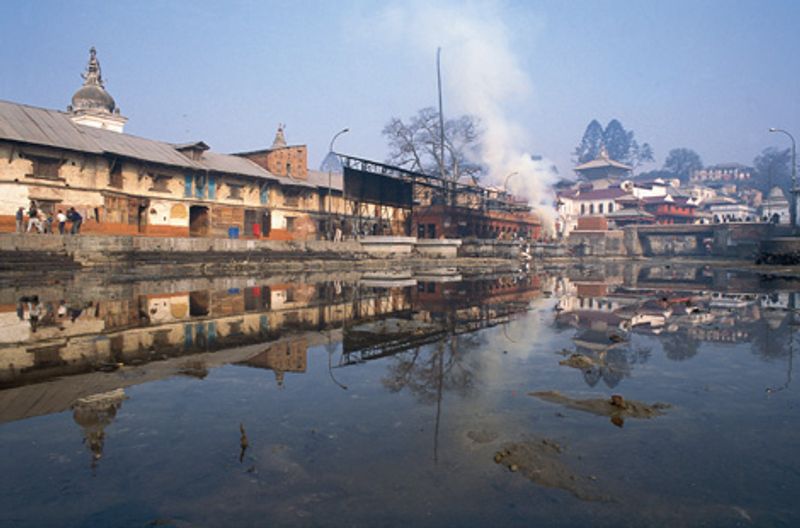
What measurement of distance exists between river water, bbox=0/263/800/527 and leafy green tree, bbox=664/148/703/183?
18083 cm

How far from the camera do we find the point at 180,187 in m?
33.8

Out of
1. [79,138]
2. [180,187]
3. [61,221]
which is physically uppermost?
[79,138]

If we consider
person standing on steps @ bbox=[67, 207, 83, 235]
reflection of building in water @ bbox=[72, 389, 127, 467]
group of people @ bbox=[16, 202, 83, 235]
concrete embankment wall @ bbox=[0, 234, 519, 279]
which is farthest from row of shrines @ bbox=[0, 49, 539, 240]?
reflection of building in water @ bbox=[72, 389, 127, 467]

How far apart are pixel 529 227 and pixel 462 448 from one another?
5892 centimetres

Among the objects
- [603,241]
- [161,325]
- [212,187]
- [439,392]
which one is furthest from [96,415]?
[603,241]

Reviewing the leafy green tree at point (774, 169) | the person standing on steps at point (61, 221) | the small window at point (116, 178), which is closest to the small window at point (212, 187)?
the small window at point (116, 178)

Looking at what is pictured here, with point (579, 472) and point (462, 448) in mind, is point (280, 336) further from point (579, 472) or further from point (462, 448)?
point (579, 472)

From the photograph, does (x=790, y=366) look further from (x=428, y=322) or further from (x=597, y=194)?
(x=597, y=194)

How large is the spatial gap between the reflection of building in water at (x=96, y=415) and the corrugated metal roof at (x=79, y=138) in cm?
2699

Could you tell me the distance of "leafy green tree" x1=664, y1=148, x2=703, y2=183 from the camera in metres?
163

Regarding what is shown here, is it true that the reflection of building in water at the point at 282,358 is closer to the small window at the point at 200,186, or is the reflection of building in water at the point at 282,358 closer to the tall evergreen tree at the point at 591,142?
the small window at the point at 200,186

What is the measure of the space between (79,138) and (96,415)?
3046cm

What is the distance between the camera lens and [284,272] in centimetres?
2555

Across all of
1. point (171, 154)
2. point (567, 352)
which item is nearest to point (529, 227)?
point (171, 154)
